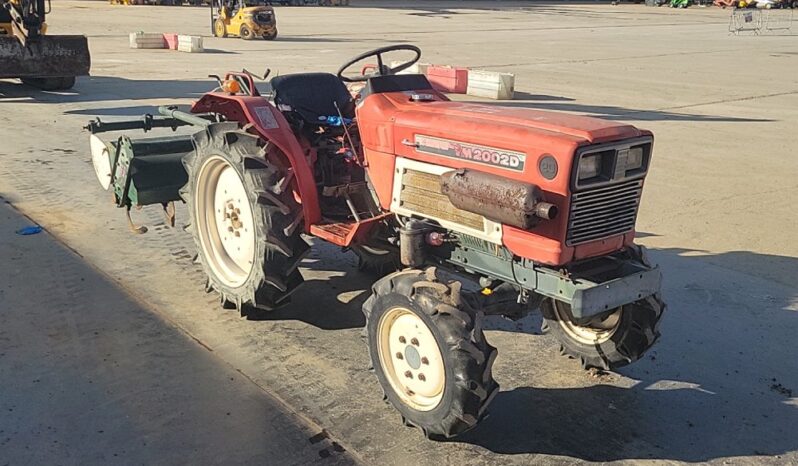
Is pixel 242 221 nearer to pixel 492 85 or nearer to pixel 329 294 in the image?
pixel 329 294

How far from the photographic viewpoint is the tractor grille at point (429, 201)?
153 inches

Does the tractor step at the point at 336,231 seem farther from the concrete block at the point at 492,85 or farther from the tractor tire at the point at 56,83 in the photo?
the tractor tire at the point at 56,83

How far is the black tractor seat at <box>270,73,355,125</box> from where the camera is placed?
5.15 metres

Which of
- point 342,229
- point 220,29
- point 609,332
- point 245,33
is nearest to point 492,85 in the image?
point 342,229

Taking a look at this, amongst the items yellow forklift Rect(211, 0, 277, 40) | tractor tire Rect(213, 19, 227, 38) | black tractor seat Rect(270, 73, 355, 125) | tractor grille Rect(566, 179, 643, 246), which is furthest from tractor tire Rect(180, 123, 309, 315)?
tractor tire Rect(213, 19, 227, 38)

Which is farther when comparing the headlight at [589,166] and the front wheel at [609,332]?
the front wheel at [609,332]

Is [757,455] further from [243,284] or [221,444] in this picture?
[243,284]

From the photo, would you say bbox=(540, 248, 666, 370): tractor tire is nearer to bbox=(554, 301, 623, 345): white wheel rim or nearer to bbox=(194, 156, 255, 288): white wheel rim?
bbox=(554, 301, 623, 345): white wheel rim

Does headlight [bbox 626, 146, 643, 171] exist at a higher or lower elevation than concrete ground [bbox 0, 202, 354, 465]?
higher

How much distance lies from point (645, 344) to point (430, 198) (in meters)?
1.34

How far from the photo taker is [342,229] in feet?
15.1

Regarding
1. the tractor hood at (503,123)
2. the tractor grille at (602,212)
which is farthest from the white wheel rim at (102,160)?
the tractor grille at (602,212)

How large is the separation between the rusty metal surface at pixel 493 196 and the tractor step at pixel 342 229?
752 millimetres

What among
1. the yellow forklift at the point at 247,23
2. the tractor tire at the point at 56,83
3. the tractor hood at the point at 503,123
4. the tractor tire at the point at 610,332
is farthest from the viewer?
the yellow forklift at the point at 247,23
